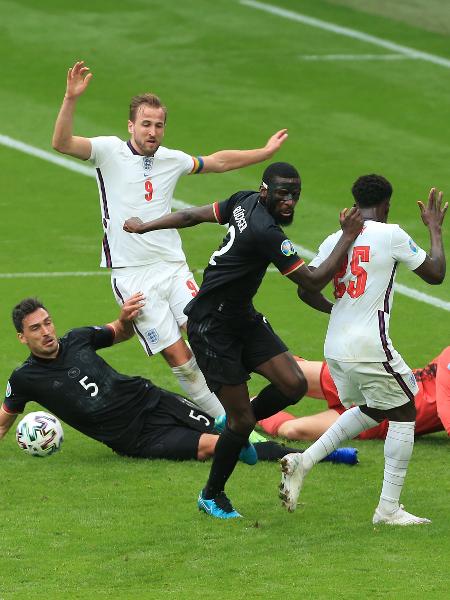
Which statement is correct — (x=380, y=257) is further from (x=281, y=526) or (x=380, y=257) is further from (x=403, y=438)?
(x=281, y=526)

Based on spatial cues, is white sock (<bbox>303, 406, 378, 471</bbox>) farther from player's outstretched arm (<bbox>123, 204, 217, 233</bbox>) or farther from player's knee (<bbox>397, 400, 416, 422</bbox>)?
player's outstretched arm (<bbox>123, 204, 217, 233</bbox>)

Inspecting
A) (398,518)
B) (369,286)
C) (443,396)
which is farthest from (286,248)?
(443,396)

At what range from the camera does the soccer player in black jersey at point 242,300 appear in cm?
941

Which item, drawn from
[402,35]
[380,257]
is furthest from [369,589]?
[402,35]

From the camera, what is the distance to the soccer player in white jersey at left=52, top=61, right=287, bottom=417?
11.8 meters

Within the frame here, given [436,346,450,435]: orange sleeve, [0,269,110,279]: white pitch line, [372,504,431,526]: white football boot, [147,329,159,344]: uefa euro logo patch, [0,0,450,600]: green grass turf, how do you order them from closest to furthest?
[0,0,450,600]: green grass turf < [372,504,431,526]: white football boot < [436,346,450,435]: orange sleeve < [147,329,159,344]: uefa euro logo patch < [0,269,110,279]: white pitch line

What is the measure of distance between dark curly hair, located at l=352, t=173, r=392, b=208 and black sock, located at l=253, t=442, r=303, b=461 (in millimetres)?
2394

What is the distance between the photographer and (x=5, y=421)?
11.2 meters

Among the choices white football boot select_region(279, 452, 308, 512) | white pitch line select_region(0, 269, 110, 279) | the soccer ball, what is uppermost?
white football boot select_region(279, 452, 308, 512)

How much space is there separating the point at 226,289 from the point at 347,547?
1824 mm

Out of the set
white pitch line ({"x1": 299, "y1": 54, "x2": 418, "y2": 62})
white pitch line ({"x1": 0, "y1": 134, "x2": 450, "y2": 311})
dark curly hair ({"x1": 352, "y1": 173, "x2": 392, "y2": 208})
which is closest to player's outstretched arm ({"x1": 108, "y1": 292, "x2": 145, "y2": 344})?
dark curly hair ({"x1": 352, "y1": 173, "x2": 392, "y2": 208})

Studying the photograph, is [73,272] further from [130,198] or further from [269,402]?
[269,402]

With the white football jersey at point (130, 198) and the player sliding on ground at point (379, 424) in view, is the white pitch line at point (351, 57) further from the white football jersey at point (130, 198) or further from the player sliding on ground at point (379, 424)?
the player sliding on ground at point (379, 424)

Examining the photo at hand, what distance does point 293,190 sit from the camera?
952cm
